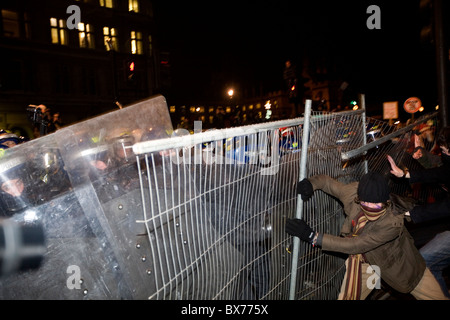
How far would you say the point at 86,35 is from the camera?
28.5 m

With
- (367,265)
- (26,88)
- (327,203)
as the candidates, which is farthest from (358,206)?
(26,88)

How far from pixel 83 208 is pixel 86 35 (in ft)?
104

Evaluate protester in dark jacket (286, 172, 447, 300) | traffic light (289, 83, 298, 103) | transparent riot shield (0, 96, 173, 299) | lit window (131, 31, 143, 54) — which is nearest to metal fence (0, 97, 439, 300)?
transparent riot shield (0, 96, 173, 299)

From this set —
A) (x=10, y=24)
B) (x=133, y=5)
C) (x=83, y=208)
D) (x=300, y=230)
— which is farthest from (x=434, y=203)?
(x=133, y=5)

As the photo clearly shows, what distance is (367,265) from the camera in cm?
297

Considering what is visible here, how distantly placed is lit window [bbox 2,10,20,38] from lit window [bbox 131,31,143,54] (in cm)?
1012

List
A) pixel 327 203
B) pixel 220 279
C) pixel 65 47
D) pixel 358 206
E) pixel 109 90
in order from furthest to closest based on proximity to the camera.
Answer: pixel 109 90
pixel 65 47
pixel 327 203
pixel 358 206
pixel 220 279

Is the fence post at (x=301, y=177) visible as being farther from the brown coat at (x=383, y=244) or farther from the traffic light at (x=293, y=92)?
the traffic light at (x=293, y=92)

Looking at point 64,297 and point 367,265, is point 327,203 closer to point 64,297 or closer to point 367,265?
point 367,265

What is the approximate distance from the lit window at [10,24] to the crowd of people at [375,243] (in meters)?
30.0

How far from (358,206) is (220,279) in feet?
5.11

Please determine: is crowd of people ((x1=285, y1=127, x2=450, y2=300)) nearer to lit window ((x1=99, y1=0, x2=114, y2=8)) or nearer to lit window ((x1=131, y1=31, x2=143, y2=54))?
lit window ((x1=131, y1=31, x2=143, y2=54))

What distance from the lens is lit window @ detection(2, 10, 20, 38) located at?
79.6ft
